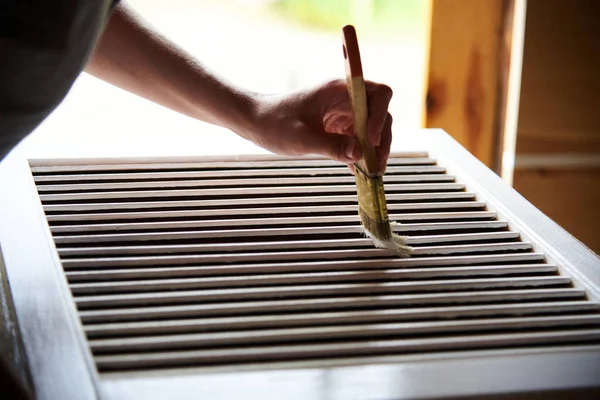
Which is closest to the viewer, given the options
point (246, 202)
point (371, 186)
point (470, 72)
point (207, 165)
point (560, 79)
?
point (371, 186)

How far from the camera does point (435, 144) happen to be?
4.35ft

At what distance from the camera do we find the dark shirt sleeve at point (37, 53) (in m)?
0.75

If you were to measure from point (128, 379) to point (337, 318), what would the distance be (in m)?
0.22

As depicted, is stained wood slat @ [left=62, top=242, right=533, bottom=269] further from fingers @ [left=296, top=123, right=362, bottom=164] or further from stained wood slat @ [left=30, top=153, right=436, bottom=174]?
stained wood slat @ [left=30, top=153, right=436, bottom=174]

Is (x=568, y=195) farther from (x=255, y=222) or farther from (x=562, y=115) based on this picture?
(x=255, y=222)

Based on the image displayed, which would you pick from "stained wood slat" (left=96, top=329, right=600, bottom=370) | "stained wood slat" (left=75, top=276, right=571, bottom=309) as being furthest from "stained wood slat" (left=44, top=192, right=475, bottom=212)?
"stained wood slat" (left=96, top=329, right=600, bottom=370)

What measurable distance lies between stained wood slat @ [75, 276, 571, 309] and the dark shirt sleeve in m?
0.18

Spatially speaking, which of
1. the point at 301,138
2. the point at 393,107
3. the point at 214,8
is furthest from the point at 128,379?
the point at 214,8

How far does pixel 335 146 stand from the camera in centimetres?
104

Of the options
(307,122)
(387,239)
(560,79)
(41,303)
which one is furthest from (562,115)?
(41,303)

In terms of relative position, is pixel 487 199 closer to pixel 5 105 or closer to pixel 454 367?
pixel 454 367

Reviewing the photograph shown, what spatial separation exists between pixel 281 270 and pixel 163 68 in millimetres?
393

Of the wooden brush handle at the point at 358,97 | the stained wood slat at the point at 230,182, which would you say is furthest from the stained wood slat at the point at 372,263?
the stained wood slat at the point at 230,182

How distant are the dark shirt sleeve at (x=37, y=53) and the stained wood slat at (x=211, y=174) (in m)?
0.30
